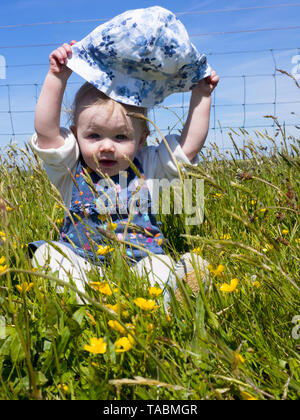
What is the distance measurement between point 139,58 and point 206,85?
0.36 meters

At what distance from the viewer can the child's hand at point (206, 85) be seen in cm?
199

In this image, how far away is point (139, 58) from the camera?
1.82 m

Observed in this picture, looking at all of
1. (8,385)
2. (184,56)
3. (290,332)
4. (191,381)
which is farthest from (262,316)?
(184,56)

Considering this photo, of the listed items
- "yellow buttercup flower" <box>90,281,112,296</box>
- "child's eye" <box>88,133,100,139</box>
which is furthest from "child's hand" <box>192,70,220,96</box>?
"yellow buttercup flower" <box>90,281,112,296</box>

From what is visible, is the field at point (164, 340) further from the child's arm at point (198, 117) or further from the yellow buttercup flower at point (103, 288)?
the child's arm at point (198, 117)

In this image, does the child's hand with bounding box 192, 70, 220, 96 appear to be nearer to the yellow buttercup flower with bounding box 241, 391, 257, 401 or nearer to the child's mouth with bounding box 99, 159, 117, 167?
the child's mouth with bounding box 99, 159, 117, 167

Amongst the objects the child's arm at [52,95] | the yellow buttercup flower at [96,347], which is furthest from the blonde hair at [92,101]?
the yellow buttercup flower at [96,347]

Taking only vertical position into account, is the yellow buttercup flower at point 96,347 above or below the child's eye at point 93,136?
below

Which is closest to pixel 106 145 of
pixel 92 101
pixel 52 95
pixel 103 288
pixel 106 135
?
pixel 106 135

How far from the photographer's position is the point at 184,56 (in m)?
1.84

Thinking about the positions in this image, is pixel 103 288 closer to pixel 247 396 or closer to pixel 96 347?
pixel 96 347

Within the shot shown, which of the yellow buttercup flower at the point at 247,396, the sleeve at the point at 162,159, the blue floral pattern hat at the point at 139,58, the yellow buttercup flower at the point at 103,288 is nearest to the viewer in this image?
the yellow buttercup flower at the point at 247,396

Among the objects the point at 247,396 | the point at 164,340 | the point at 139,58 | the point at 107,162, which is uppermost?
the point at 139,58
